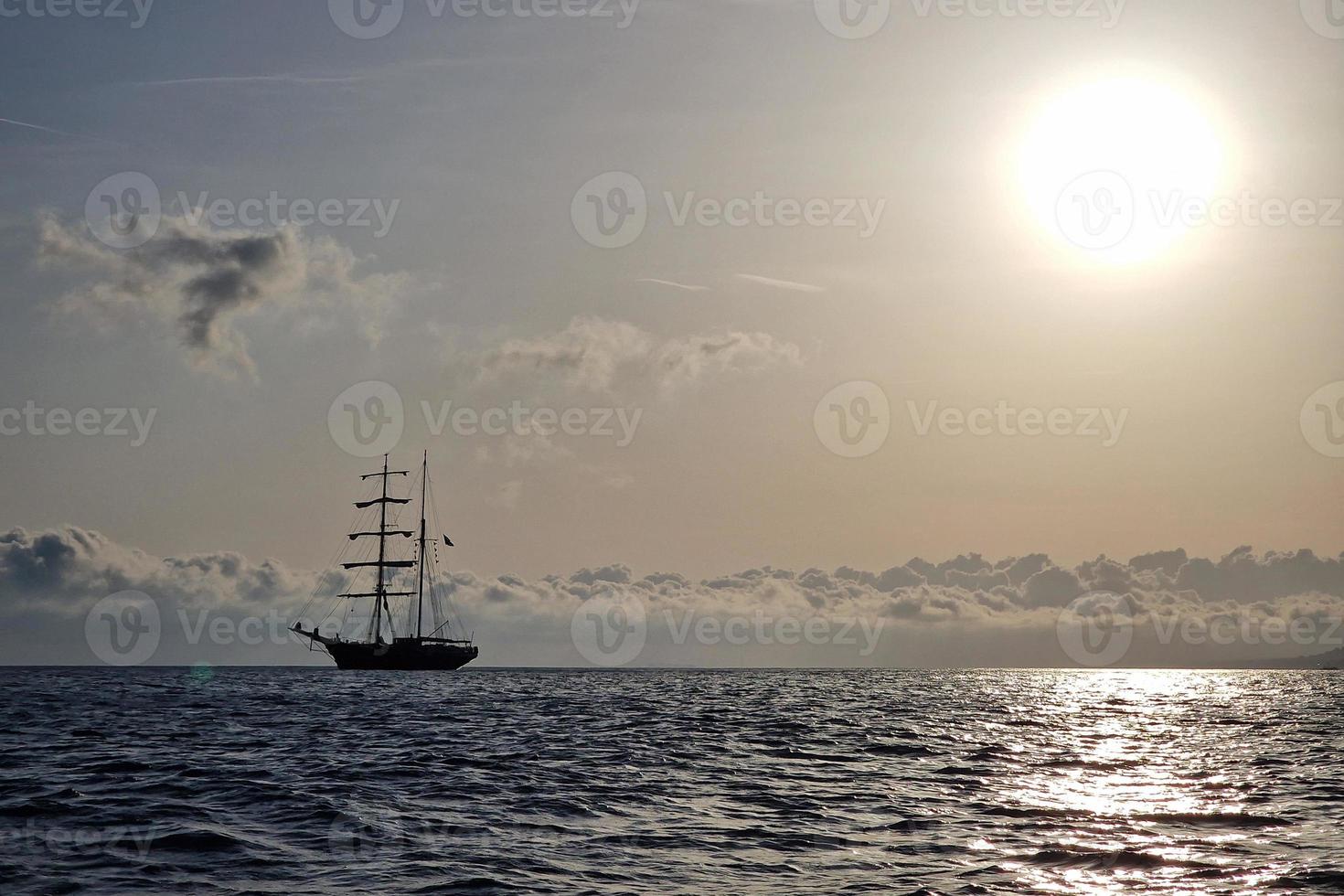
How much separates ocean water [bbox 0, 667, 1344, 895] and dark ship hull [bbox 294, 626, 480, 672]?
122 meters

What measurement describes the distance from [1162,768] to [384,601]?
6041 inches

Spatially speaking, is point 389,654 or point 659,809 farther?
point 389,654

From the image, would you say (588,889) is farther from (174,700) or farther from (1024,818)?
(174,700)

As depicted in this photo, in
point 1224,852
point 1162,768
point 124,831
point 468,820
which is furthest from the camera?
point 1162,768

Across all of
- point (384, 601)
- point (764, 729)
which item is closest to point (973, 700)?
point (764, 729)

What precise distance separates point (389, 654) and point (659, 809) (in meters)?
154

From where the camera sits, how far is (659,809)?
25.2 meters

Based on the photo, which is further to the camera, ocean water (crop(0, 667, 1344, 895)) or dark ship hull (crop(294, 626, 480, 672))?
dark ship hull (crop(294, 626, 480, 672))

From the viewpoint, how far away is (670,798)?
88.4ft

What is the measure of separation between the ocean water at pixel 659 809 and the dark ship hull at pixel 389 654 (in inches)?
4812

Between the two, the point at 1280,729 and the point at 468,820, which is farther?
the point at 1280,729

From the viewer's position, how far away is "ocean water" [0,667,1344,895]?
1825 centimetres

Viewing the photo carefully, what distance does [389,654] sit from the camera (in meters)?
171

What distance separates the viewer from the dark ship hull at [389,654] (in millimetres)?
171625
